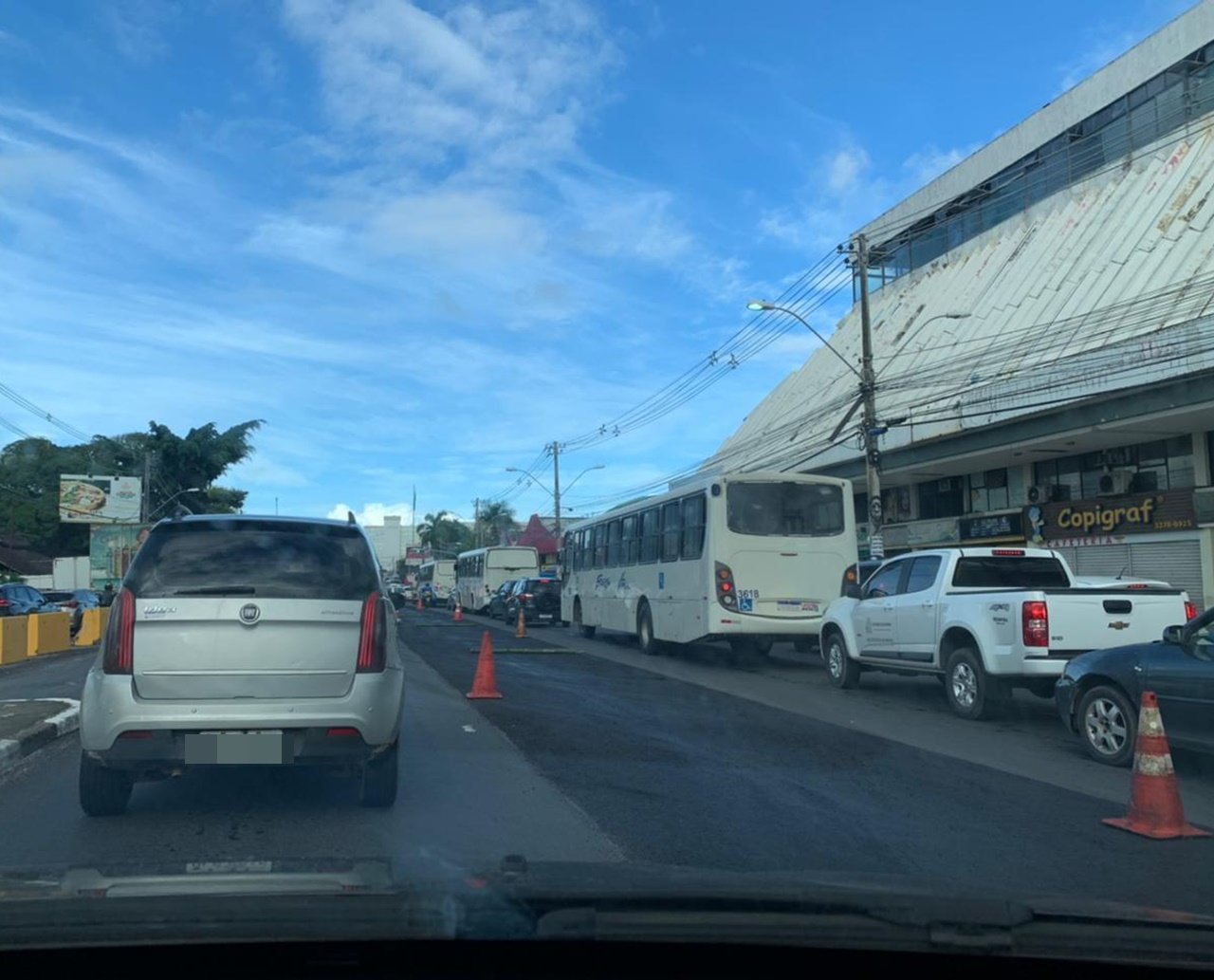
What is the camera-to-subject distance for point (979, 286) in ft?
117

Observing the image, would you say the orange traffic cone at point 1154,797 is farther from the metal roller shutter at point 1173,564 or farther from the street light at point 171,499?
the street light at point 171,499

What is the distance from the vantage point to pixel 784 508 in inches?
750

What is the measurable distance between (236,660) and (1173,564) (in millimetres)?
24195

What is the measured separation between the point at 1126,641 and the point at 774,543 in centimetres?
782

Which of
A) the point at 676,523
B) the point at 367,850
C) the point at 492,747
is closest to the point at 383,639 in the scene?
the point at 367,850

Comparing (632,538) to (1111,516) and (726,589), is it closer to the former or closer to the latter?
(726,589)

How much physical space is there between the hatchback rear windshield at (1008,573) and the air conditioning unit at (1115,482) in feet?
49.2

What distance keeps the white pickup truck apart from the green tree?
151 ft

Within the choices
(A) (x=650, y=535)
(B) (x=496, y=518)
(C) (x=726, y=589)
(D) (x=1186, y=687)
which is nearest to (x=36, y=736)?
(D) (x=1186, y=687)

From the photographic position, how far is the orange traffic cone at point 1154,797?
6941 millimetres

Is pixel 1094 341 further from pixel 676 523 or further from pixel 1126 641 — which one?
pixel 1126 641

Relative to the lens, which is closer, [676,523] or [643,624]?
[676,523]

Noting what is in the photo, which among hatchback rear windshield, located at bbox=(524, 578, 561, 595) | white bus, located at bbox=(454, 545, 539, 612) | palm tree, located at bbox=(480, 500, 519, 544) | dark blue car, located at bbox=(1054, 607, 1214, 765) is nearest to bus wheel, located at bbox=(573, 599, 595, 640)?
hatchback rear windshield, located at bbox=(524, 578, 561, 595)

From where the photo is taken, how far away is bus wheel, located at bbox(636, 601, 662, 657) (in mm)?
22352
